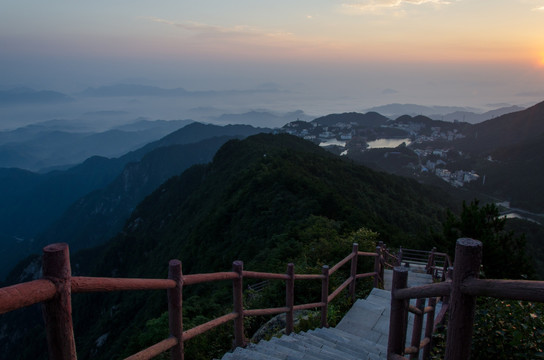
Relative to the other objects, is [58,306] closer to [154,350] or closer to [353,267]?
[154,350]

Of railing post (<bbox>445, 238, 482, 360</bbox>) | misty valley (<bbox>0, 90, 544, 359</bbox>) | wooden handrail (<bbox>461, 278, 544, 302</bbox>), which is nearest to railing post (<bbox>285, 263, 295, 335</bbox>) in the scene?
misty valley (<bbox>0, 90, 544, 359</bbox>)

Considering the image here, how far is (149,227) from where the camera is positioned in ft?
171

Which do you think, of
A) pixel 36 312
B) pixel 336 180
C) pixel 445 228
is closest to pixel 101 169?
pixel 36 312

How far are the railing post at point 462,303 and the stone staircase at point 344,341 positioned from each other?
2312 millimetres

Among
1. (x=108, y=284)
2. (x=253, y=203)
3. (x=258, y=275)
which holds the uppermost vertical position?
(x=108, y=284)

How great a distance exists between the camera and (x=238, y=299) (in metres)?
3.63

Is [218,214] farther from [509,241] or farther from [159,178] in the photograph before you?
[159,178]

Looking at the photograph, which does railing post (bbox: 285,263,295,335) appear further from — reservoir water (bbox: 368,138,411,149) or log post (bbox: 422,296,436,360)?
reservoir water (bbox: 368,138,411,149)

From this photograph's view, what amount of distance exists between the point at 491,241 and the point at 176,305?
991cm

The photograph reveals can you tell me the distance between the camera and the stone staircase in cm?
379

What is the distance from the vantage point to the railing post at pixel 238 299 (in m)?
3.54

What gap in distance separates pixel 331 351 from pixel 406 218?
26.8 m

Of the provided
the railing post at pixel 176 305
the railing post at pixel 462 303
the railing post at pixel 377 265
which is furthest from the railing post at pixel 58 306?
the railing post at pixel 377 265

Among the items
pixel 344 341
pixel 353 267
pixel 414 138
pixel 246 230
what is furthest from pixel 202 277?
pixel 414 138
